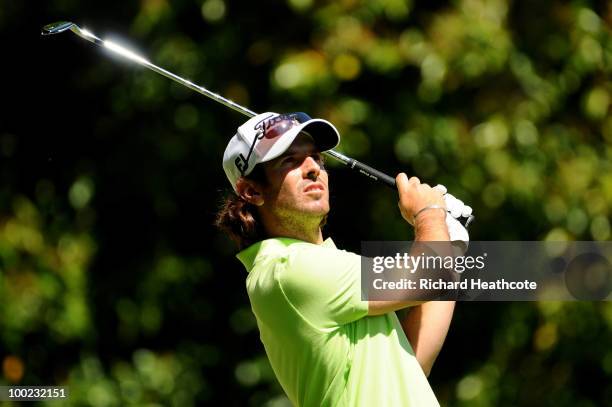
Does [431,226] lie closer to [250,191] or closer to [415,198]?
[415,198]

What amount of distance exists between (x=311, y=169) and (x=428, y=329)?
1.16 feet

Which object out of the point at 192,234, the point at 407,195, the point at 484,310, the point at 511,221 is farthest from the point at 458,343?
the point at 407,195

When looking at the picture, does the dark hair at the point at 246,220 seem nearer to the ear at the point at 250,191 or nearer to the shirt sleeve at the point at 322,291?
the ear at the point at 250,191

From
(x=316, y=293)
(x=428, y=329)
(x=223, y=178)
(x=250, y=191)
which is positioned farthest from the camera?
(x=223, y=178)

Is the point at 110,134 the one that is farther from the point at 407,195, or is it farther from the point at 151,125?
the point at 407,195

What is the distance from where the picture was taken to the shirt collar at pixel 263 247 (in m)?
2.55

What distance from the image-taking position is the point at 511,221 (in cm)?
474

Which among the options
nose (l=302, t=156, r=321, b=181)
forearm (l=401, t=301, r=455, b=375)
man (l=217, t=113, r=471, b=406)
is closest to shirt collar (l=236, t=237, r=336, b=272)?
man (l=217, t=113, r=471, b=406)

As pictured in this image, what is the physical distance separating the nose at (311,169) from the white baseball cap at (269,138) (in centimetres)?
5

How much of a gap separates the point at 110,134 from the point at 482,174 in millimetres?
1294

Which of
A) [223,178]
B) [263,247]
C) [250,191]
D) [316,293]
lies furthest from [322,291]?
[223,178]

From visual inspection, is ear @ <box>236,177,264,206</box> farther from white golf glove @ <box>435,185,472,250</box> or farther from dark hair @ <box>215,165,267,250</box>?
white golf glove @ <box>435,185,472,250</box>

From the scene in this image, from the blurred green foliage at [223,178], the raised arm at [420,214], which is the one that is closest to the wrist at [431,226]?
the raised arm at [420,214]

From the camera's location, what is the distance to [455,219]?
2541mm
